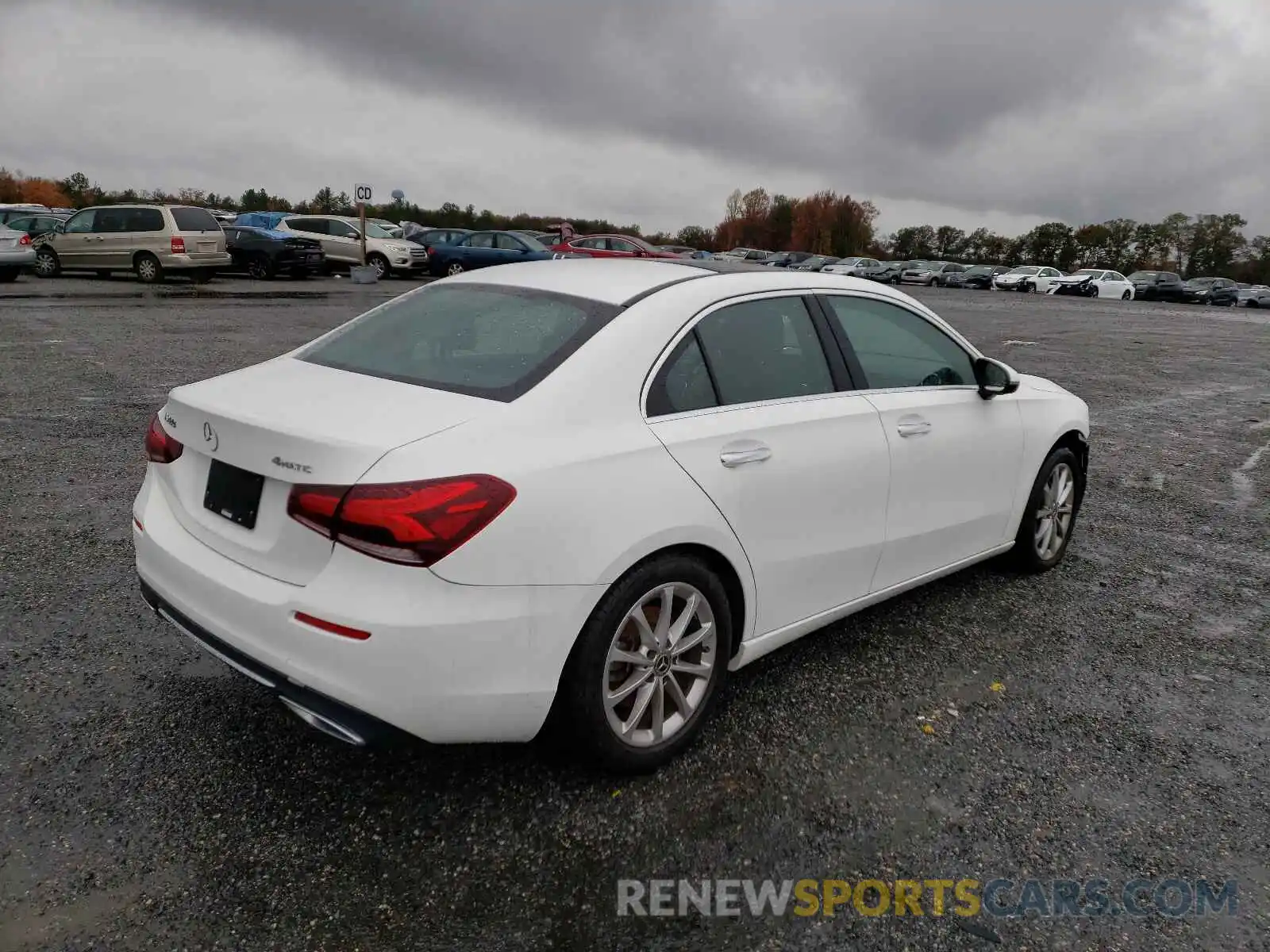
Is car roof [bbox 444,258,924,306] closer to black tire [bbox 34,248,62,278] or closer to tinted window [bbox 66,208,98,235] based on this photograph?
tinted window [bbox 66,208,98,235]

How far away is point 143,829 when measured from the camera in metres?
2.53

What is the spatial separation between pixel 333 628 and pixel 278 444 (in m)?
0.53

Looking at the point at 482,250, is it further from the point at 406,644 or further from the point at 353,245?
the point at 406,644

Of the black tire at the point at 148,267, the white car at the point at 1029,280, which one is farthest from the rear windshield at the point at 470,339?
the white car at the point at 1029,280

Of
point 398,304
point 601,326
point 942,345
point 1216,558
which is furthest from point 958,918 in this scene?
point 1216,558

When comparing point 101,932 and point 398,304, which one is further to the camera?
point 398,304

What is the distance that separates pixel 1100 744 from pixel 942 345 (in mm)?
1812

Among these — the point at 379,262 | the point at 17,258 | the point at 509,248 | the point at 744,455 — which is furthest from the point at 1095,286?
the point at 744,455

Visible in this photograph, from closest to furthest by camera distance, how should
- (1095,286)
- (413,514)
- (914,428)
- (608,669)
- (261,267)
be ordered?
(413,514)
(608,669)
(914,428)
(261,267)
(1095,286)

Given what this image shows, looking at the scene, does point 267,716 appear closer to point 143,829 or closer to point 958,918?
point 143,829

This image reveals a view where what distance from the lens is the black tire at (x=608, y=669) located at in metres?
2.55

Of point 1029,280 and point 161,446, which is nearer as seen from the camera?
point 161,446

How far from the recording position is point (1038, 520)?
4.63 m

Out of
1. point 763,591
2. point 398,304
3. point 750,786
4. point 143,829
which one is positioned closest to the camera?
point 143,829
